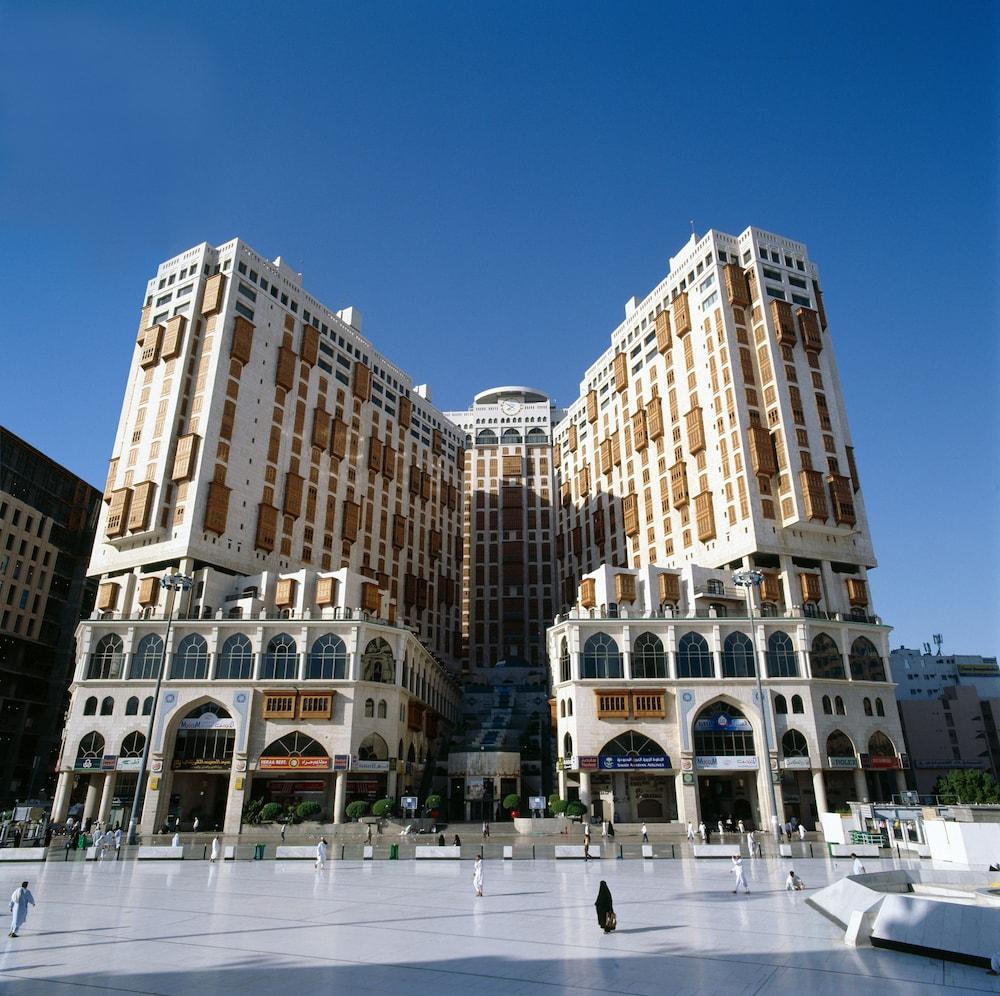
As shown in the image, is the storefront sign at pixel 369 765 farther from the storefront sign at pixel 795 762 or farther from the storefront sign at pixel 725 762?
the storefront sign at pixel 795 762

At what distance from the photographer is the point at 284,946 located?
19.4m

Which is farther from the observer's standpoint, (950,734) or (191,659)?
(950,734)

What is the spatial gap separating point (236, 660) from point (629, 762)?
111 ft

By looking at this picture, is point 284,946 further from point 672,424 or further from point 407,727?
point 672,424

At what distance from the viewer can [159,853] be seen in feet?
132

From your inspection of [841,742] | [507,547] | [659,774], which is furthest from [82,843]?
[507,547]

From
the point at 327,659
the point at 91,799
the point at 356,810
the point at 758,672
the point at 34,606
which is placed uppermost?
the point at 34,606

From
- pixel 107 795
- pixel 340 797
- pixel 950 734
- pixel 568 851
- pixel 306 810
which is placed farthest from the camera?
pixel 950 734

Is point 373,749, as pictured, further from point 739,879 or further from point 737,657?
point 739,879

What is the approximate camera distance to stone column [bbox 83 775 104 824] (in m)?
62.2

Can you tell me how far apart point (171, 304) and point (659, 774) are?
6927 centimetres

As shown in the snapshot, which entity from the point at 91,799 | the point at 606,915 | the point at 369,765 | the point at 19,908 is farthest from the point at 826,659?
the point at 91,799

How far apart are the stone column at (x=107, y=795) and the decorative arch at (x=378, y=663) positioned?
2148 centimetres

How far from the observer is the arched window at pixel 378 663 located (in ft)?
214
